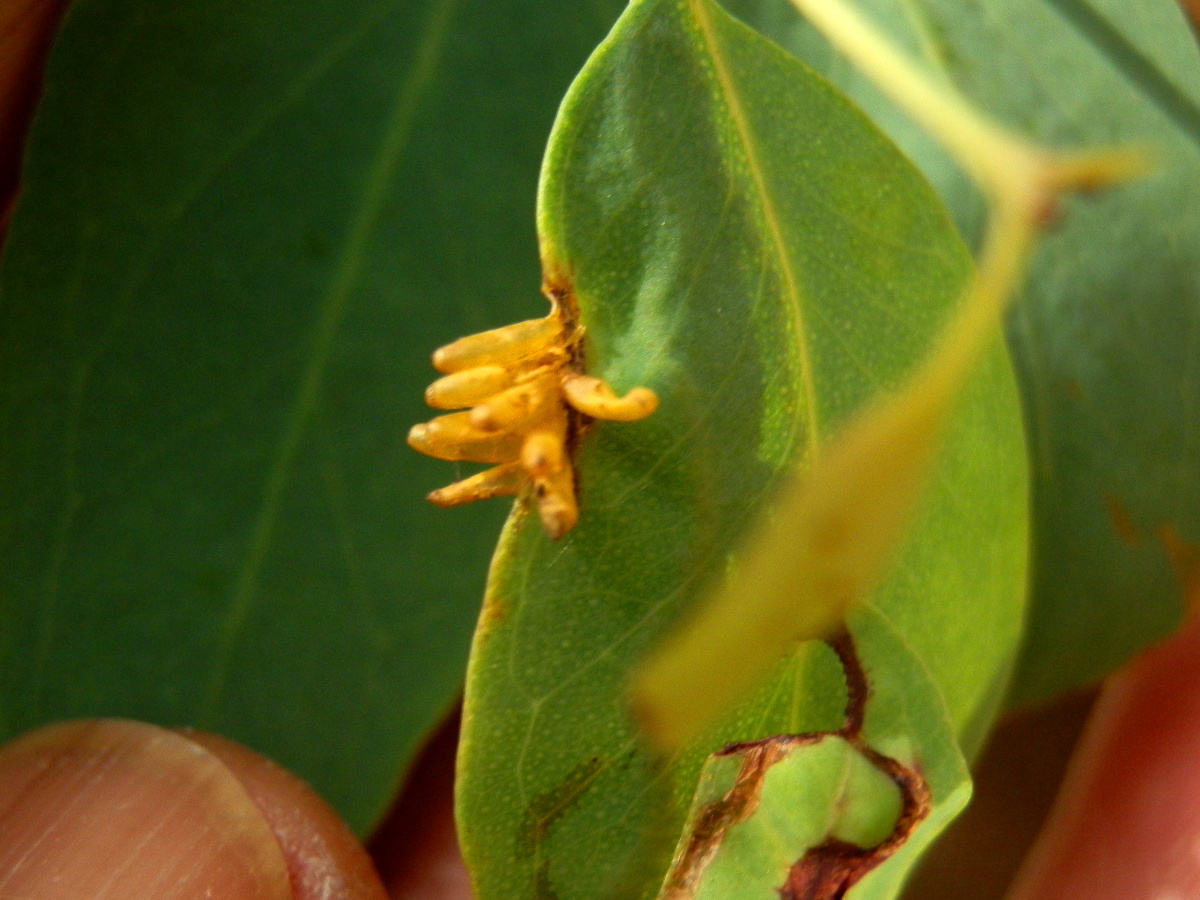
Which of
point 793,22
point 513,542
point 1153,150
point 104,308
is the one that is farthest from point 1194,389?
point 104,308

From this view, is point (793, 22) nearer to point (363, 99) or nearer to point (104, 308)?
point (363, 99)

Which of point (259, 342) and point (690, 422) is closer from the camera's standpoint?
point (690, 422)

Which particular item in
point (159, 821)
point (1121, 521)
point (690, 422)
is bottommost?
point (159, 821)

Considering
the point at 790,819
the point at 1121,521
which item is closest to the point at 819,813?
the point at 790,819

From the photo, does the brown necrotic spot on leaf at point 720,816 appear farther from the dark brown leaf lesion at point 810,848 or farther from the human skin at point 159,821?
the human skin at point 159,821

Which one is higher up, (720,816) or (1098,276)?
(1098,276)

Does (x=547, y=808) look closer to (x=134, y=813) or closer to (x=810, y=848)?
(x=810, y=848)
